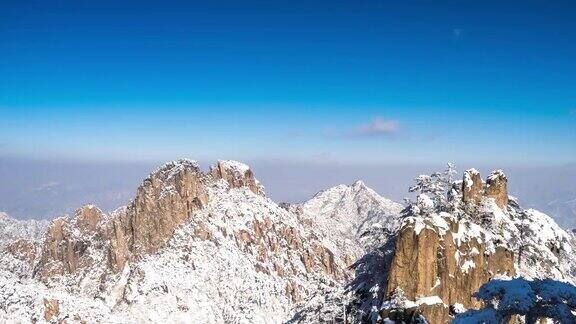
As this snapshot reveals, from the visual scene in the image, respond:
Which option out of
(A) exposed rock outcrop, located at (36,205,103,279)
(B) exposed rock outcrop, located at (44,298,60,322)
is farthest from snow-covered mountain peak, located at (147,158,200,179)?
(B) exposed rock outcrop, located at (44,298,60,322)

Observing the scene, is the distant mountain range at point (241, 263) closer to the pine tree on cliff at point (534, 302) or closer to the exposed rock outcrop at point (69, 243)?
the exposed rock outcrop at point (69, 243)

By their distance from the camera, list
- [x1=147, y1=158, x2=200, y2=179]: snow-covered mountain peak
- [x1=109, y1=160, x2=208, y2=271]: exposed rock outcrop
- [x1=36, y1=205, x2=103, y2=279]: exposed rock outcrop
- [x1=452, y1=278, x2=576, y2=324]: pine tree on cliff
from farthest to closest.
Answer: [x1=147, y1=158, x2=200, y2=179]: snow-covered mountain peak
[x1=36, y1=205, x2=103, y2=279]: exposed rock outcrop
[x1=109, y1=160, x2=208, y2=271]: exposed rock outcrop
[x1=452, y1=278, x2=576, y2=324]: pine tree on cliff

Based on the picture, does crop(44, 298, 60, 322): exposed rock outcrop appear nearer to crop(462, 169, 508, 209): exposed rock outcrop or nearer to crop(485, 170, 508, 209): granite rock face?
crop(462, 169, 508, 209): exposed rock outcrop

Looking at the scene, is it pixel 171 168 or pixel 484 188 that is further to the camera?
pixel 171 168

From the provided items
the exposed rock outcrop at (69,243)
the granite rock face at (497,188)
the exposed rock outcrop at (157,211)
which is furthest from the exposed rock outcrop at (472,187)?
the exposed rock outcrop at (69,243)

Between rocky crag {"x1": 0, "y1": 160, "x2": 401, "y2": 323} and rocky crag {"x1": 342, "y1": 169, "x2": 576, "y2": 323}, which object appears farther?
rocky crag {"x1": 0, "y1": 160, "x2": 401, "y2": 323}

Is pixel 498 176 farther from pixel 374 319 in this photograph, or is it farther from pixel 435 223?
pixel 374 319

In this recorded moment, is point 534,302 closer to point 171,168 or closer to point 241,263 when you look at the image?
point 241,263

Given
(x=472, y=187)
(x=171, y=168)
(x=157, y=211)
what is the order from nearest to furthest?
(x=472, y=187) < (x=157, y=211) < (x=171, y=168)

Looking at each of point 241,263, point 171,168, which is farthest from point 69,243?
point 241,263

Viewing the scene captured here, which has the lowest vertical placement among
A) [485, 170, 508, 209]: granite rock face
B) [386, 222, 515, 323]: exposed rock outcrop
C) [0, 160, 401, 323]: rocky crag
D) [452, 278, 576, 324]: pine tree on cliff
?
[0, 160, 401, 323]: rocky crag

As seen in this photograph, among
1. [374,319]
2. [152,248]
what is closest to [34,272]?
[152,248]
